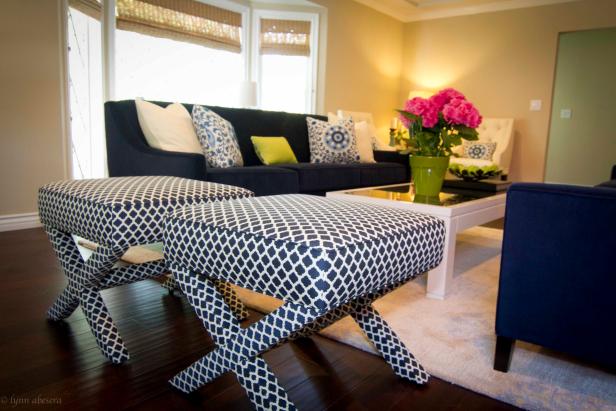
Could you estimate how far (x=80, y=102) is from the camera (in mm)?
3645

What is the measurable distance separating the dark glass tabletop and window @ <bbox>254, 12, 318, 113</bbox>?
3.04m

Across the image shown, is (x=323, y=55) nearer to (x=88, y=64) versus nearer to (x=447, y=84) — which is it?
(x=447, y=84)

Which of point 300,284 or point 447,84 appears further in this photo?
point 447,84

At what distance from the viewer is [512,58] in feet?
19.2

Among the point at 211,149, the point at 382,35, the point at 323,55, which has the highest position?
the point at 382,35

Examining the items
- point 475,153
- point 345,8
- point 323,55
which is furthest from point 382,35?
point 475,153

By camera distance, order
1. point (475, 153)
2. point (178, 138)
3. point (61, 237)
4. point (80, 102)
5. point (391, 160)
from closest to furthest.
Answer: point (61, 237) → point (178, 138) → point (80, 102) → point (391, 160) → point (475, 153)

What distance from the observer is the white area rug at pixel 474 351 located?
3.98ft

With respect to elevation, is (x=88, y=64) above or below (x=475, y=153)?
→ above

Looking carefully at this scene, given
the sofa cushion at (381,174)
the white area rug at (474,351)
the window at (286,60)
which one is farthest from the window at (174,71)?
the white area rug at (474,351)

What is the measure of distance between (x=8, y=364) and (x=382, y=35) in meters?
6.17

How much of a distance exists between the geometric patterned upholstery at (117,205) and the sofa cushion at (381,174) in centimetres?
236

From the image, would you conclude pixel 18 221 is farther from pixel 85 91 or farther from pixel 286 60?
pixel 286 60

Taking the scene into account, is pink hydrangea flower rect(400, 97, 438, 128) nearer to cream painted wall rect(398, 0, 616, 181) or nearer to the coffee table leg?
the coffee table leg
